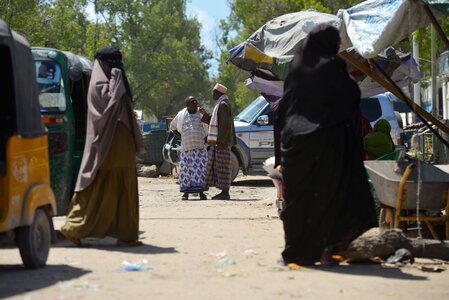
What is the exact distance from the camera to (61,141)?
11.0 meters

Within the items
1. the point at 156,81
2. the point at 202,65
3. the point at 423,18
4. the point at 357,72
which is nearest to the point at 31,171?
the point at 423,18

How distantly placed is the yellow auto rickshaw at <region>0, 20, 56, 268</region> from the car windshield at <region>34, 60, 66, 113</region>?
202 cm

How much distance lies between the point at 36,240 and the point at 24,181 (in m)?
0.55

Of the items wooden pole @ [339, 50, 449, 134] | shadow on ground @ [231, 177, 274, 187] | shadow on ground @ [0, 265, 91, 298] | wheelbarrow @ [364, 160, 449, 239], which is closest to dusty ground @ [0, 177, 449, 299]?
shadow on ground @ [0, 265, 91, 298]

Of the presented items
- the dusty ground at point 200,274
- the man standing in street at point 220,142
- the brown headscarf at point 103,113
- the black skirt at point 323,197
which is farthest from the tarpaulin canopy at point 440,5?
the man standing in street at point 220,142

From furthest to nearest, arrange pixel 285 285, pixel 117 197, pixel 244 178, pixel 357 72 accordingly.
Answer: pixel 244 178
pixel 357 72
pixel 117 197
pixel 285 285

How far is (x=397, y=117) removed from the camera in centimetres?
2266

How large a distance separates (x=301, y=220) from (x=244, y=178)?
16493 millimetres

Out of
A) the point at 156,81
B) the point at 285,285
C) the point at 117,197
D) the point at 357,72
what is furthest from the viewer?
the point at 156,81

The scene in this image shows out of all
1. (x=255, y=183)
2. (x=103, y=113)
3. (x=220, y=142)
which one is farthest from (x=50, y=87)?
(x=255, y=183)

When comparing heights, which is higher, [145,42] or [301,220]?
[145,42]

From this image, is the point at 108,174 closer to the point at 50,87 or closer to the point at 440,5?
the point at 50,87

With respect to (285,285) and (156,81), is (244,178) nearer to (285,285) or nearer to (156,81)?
(285,285)

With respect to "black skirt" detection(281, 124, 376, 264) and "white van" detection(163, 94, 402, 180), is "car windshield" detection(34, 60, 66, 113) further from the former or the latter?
"white van" detection(163, 94, 402, 180)
